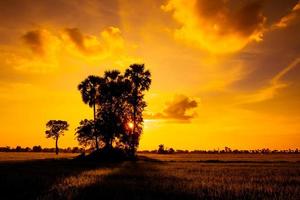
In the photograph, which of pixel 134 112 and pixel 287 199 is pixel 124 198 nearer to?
pixel 287 199

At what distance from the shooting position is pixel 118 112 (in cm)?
7250

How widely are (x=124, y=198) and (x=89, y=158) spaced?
47.2 m

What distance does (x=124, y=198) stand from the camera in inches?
551

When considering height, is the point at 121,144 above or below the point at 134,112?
below

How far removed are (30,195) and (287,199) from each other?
1064 centimetres

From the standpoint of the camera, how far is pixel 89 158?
59.8 metres

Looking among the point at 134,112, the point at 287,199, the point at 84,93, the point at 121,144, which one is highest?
the point at 84,93

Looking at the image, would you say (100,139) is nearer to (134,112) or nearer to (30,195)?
(134,112)

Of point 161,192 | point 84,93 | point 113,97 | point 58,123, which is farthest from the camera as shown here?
point 58,123

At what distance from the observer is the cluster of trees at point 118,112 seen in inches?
2721

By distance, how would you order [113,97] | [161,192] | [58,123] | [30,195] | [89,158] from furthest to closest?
[58,123] < [113,97] < [89,158] < [161,192] < [30,195]

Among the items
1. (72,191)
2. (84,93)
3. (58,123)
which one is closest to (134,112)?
(84,93)

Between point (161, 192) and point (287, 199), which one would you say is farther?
point (161, 192)

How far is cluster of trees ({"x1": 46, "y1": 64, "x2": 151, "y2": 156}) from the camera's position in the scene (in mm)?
69125
